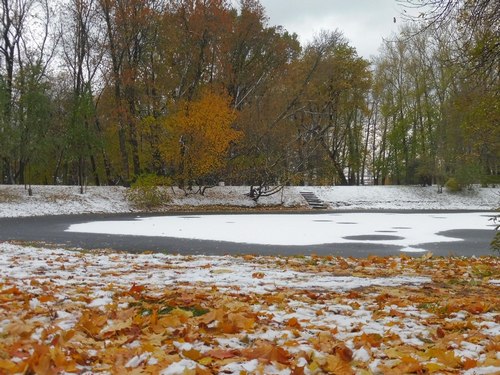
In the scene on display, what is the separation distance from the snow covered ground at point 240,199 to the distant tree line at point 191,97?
1.17m

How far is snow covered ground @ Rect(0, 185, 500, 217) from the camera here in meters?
27.1

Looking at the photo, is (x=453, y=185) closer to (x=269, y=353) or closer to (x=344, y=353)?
(x=344, y=353)

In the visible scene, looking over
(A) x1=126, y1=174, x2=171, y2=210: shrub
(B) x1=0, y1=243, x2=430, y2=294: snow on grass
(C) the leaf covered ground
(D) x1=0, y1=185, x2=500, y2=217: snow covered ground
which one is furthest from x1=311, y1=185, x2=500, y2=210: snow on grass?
(C) the leaf covered ground

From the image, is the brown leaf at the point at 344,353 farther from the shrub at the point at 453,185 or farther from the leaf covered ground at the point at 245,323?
the shrub at the point at 453,185

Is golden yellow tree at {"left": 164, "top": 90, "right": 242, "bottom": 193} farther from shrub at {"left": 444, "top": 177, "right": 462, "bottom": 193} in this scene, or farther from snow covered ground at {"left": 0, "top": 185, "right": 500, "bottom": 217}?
shrub at {"left": 444, "top": 177, "right": 462, "bottom": 193}

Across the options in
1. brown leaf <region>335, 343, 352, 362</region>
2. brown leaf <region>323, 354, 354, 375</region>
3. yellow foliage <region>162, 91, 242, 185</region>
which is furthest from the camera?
yellow foliage <region>162, 91, 242, 185</region>

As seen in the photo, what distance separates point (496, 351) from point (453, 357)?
434mm

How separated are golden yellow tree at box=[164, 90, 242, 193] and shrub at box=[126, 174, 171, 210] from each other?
6.00ft

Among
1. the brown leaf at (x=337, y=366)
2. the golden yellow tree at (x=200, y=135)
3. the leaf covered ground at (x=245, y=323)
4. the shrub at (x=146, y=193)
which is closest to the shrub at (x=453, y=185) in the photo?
the golden yellow tree at (x=200, y=135)

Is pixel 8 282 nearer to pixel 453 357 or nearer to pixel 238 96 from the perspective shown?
pixel 453 357

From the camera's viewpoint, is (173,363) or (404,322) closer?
(173,363)

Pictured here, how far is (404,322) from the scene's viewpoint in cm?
401

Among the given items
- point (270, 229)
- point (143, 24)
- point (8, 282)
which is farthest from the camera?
point (143, 24)

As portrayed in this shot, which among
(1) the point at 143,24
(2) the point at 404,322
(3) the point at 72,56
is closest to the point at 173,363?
(2) the point at 404,322
